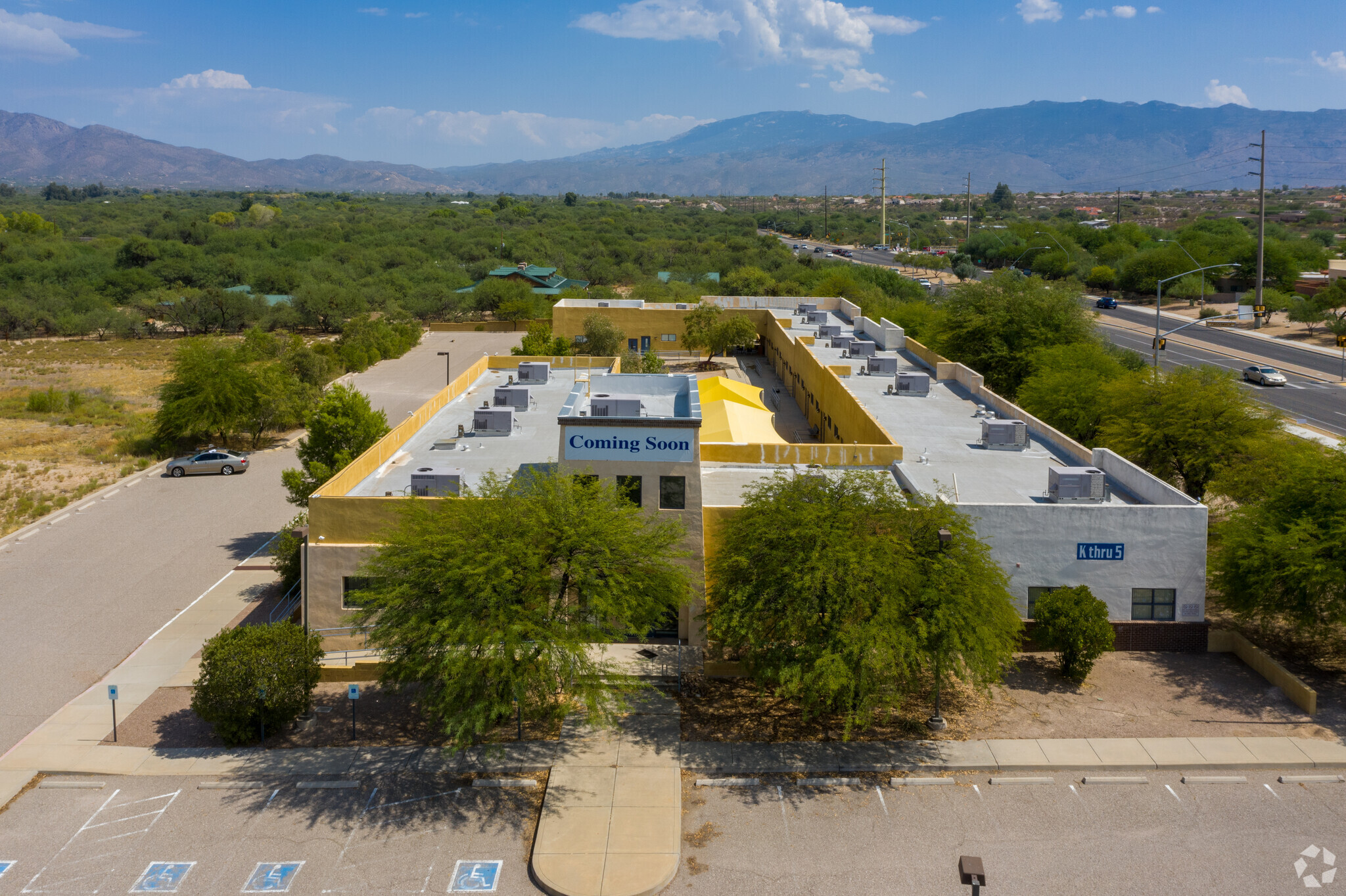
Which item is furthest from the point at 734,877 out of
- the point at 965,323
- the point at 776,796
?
the point at 965,323

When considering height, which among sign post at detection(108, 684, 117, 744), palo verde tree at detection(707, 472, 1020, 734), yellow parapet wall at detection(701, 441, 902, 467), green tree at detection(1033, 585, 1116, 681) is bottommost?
sign post at detection(108, 684, 117, 744)

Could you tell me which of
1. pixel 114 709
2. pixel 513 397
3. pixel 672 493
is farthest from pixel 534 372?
pixel 114 709

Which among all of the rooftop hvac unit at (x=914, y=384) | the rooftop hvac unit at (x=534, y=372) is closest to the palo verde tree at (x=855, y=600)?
the rooftop hvac unit at (x=914, y=384)

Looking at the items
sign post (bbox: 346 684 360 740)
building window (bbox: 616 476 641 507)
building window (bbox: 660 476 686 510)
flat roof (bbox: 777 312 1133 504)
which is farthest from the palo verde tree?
sign post (bbox: 346 684 360 740)

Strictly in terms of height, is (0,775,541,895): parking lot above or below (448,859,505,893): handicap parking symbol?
above

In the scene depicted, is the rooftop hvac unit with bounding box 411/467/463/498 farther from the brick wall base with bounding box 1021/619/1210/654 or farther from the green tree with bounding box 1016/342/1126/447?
the green tree with bounding box 1016/342/1126/447
